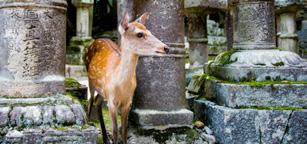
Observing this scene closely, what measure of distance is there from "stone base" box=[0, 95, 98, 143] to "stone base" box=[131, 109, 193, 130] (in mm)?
667

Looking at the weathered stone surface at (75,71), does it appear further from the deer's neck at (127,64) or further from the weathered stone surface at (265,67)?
the deer's neck at (127,64)

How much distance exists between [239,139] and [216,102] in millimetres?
476

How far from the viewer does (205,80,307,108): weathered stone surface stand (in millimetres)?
3551

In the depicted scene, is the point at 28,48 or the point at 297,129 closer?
the point at 28,48

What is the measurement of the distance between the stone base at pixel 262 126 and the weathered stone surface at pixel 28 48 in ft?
4.78

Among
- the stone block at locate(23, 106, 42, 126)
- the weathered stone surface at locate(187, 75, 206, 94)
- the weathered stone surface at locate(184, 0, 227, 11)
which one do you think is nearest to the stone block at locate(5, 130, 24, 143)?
the stone block at locate(23, 106, 42, 126)

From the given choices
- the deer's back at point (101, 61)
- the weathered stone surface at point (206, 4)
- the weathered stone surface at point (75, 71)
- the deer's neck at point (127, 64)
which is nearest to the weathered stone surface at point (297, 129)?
the deer's neck at point (127, 64)

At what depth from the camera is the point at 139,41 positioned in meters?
2.95

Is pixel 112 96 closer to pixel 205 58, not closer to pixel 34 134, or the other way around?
pixel 34 134

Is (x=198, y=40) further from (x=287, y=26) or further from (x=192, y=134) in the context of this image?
(x=287, y=26)

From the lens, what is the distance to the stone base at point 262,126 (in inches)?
137

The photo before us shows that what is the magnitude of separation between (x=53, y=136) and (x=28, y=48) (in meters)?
0.69

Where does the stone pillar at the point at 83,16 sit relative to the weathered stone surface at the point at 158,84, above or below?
above

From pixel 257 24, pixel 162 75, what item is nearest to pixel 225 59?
pixel 257 24
